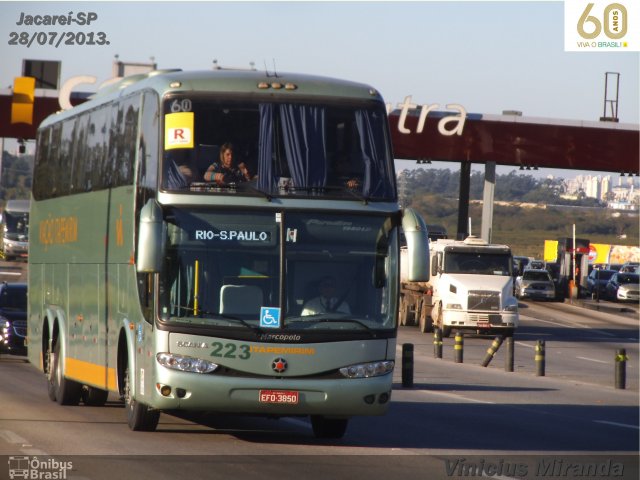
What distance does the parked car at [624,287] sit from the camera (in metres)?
72.7

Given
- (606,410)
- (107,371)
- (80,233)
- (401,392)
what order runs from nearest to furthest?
(107,371), (80,233), (606,410), (401,392)

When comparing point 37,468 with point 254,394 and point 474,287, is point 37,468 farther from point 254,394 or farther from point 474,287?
point 474,287

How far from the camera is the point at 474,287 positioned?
139 ft

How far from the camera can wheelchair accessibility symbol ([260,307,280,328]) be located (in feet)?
44.3

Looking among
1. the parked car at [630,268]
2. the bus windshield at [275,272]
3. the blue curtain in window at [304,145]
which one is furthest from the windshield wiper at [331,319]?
the parked car at [630,268]

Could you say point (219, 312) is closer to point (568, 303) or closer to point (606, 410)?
point (606, 410)

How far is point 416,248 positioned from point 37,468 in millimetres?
4370

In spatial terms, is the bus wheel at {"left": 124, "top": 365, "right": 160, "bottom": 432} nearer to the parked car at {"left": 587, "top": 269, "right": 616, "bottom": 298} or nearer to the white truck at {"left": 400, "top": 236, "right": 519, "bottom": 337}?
the white truck at {"left": 400, "top": 236, "right": 519, "bottom": 337}

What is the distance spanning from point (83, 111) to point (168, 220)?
5.36 metres

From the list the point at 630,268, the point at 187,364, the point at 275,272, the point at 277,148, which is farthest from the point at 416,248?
the point at 630,268

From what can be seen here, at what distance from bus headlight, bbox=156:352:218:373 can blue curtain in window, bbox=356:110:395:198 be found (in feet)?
7.97

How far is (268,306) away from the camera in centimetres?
1354

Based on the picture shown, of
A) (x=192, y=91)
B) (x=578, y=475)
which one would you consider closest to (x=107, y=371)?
(x=192, y=91)

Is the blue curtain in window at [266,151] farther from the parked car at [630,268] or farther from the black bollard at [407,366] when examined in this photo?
the parked car at [630,268]
